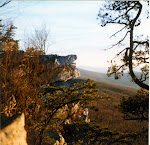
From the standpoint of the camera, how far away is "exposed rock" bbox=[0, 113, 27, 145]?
233 centimetres

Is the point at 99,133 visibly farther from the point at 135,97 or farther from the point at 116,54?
the point at 116,54

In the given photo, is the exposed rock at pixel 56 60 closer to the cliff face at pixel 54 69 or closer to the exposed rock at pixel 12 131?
the cliff face at pixel 54 69

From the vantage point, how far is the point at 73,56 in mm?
14680

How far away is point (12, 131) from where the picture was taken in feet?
8.05

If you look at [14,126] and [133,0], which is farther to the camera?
[133,0]

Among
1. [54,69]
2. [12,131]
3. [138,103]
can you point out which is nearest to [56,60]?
Answer: [54,69]

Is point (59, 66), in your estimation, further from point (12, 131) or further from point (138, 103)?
point (12, 131)

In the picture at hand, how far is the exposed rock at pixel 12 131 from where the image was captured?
233cm

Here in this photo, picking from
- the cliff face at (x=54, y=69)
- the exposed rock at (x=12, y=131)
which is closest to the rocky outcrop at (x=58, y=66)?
the cliff face at (x=54, y=69)

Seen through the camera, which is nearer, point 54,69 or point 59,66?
point 54,69

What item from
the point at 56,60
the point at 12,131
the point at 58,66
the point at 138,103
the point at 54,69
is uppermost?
the point at 56,60

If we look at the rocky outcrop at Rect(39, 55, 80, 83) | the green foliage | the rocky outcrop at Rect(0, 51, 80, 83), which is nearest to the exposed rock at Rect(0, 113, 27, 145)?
the rocky outcrop at Rect(0, 51, 80, 83)

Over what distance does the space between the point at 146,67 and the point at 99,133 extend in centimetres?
526

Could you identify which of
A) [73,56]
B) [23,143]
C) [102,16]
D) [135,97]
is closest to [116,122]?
[135,97]
